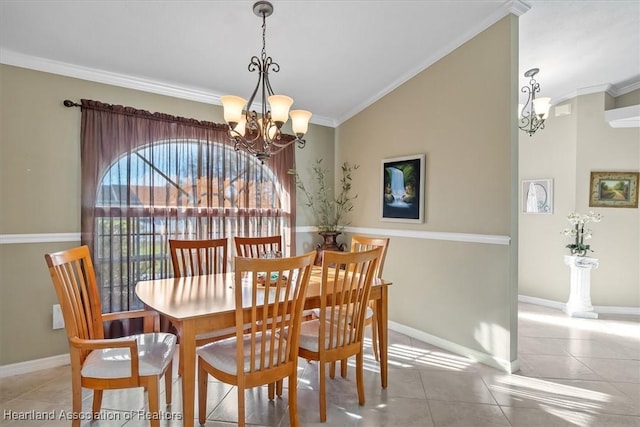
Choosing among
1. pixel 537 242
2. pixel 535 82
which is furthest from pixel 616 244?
pixel 535 82

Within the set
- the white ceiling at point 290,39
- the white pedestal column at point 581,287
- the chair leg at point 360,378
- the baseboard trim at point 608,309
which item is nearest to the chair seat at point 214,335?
the chair leg at point 360,378

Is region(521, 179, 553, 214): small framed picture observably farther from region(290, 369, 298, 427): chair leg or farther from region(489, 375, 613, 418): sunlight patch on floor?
region(290, 369, 298, 427): chair leg

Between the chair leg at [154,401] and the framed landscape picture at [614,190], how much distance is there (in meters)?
5.29

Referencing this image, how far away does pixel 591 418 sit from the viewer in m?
2.23

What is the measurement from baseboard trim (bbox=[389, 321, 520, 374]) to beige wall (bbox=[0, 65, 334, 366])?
10.5 ft

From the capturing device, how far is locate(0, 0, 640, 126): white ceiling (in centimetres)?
253

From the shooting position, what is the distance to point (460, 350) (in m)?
3.26

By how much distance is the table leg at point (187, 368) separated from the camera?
1726mm

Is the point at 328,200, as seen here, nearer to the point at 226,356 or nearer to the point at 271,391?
the point at 271,391

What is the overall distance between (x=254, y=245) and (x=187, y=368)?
152 centimetres

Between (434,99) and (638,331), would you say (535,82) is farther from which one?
(638,331)

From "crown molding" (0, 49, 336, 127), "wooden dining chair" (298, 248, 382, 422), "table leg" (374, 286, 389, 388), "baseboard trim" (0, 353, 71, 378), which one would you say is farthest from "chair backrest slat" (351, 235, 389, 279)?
"baseboard trim" (0, 353, 71, 378)

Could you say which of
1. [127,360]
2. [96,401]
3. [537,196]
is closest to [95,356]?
[127,360]

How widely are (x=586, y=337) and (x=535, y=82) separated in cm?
295
